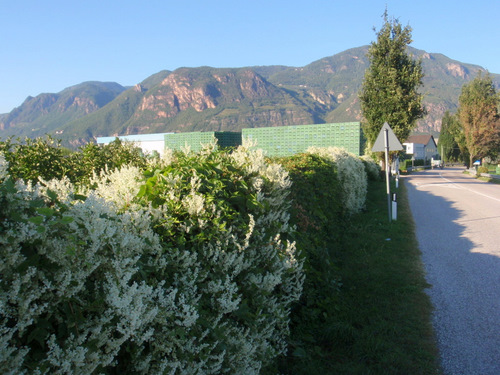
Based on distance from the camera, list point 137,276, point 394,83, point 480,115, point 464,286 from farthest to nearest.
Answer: point 480,115 < point 394,83 < point 464,286 < point 137,276

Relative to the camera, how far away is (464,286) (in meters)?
5.74

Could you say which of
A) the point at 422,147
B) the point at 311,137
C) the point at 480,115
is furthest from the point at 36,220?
the point at 422,147

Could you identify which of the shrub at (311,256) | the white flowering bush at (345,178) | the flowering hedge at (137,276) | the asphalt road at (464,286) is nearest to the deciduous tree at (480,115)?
the asphalt road at (464,286)

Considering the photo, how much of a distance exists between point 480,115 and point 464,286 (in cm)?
4078

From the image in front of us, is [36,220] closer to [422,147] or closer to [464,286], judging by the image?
[464,286]

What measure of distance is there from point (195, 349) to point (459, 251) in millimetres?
7422

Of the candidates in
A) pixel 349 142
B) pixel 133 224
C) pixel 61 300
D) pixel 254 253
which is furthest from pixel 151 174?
pixel 349 142

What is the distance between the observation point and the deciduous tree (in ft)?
127

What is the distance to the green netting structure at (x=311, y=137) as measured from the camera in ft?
97.0

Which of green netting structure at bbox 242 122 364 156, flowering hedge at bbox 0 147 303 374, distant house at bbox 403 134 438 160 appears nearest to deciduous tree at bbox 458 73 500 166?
green netting structure at bbox 242 122 364 156

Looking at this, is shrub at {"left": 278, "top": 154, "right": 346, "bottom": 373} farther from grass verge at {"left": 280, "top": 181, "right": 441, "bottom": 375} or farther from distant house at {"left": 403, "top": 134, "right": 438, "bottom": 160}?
distant house at {"left": 403, "top": 134, "right": 438, "bottom": 160}

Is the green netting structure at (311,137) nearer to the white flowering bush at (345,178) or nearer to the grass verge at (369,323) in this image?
the white flowering bush at (345,178)

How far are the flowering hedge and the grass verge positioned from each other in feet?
2.03

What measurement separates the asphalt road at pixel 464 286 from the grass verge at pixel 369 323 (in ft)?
0.61
